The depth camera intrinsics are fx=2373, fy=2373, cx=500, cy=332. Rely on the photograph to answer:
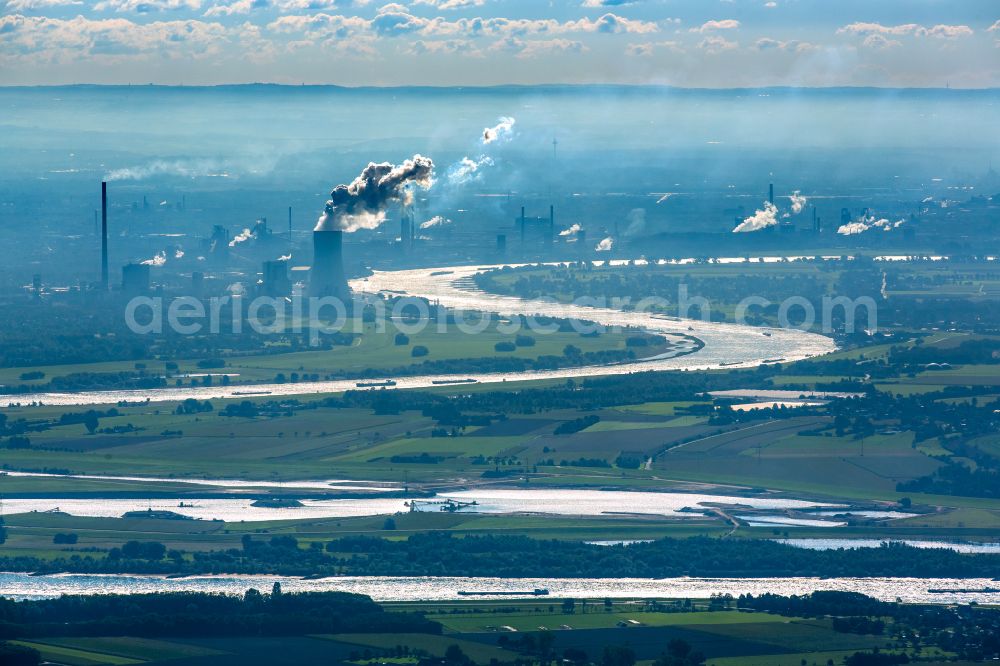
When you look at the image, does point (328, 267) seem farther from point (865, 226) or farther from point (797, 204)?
point (797, 204)

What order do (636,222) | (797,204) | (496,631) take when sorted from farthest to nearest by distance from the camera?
1. (797,204)
2. (636,222)
3. (496,631)

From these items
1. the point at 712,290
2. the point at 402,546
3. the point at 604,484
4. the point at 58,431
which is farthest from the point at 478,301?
the point at 402,546

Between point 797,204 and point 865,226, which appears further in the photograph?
point 797,204

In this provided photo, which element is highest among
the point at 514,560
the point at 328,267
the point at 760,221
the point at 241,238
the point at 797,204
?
the point at 328,267

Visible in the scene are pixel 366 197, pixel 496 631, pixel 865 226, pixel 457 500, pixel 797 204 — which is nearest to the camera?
pixel 496 631

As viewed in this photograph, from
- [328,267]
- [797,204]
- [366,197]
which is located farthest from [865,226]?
[328,267]

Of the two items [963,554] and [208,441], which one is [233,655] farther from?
[208,441]

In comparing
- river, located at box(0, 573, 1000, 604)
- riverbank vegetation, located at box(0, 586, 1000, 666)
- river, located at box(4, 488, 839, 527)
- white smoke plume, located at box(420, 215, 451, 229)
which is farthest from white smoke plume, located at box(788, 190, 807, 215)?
riverbank vegetation, located at box(0, 586, 1000, 666)
